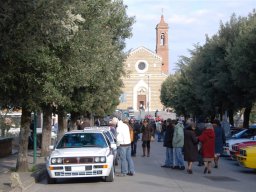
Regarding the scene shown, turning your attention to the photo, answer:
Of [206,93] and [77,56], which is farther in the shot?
[206,93]

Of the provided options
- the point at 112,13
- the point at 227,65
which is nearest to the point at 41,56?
the point at 112,13

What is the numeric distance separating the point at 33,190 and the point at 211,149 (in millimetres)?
6469

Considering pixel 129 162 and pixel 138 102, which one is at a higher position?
pixel 138 102

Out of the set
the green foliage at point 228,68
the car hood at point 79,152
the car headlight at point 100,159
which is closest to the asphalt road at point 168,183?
the car headlight at point 100,159

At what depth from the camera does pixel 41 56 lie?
14.1 metres

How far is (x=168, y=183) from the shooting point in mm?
15633

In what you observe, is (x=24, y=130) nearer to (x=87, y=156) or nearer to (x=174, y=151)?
(x=87, y=156)

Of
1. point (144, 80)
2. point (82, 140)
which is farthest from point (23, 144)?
point (144, 80)

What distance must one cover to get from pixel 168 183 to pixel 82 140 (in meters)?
2.91

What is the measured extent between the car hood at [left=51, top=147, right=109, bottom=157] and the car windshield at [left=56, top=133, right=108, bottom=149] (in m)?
0.59

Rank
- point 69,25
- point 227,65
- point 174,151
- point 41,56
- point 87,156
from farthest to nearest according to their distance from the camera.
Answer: point 227,65
point 174,151
point 87,156
point 41,56
point 69,25

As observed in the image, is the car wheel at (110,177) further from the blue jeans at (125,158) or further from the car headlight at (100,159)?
the blue jeans at (125,158)

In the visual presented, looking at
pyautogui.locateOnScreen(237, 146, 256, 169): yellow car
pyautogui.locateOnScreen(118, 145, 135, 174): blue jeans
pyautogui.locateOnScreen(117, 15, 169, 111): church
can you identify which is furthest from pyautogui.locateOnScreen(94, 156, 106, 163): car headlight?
pyautogui.locateOnScreen(117, 15, 169, 111): church

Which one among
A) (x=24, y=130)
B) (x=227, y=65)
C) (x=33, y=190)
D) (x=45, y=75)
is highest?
(x=227, y=65)
